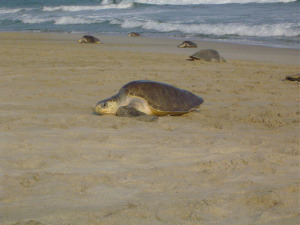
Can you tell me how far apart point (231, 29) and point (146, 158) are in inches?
619

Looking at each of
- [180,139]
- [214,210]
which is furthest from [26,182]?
[180,139]

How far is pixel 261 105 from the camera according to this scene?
5.50 metres

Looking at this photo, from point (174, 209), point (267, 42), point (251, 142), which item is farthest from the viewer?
point (267, 42)

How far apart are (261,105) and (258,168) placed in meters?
2.59

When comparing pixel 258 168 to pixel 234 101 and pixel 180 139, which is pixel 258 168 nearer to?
pixel 180 139

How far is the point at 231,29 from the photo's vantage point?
1798 centimetres

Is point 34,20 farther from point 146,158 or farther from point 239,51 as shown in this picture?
point 146,158

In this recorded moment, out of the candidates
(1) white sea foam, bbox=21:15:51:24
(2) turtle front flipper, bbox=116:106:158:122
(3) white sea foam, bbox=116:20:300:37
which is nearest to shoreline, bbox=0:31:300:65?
(3) white sea foam, bbox=116:20:300:37

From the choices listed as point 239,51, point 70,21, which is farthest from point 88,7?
point 239,51

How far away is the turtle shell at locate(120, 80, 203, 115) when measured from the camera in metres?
4.83

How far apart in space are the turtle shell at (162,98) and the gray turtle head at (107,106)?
0.21 meters

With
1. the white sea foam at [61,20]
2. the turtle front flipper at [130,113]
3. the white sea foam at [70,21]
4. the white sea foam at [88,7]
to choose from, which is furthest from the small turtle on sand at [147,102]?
the white sea foam at [88,7]

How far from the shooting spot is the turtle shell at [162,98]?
4.83 m

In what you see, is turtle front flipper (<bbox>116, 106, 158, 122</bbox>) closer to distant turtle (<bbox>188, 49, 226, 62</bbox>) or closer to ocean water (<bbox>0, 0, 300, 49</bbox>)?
distant turtle (<bbox>188, 49, 226, 62</bbox>)
